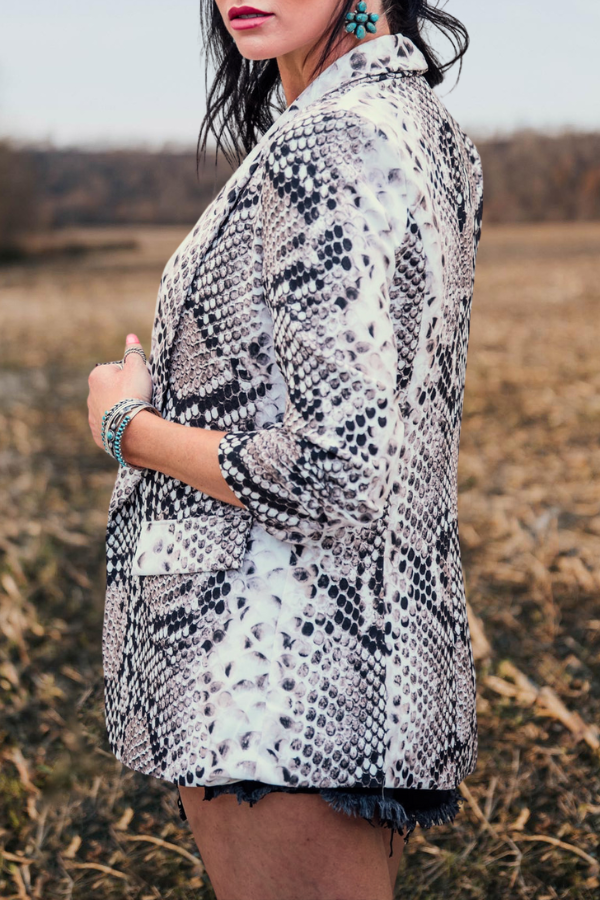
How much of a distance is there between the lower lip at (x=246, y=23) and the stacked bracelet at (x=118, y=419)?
1.64 feet

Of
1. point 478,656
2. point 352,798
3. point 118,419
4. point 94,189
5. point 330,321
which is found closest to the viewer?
point 330,321

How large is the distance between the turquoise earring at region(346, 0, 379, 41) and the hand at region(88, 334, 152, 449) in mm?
497

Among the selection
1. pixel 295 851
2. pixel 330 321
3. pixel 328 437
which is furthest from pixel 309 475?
pixel 295 851

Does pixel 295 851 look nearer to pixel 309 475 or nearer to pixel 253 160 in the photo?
pixel 309 475

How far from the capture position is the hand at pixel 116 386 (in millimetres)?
1245

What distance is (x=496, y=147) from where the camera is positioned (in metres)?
15.2

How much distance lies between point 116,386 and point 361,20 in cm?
58

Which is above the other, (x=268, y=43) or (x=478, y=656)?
(x=268, y=43)

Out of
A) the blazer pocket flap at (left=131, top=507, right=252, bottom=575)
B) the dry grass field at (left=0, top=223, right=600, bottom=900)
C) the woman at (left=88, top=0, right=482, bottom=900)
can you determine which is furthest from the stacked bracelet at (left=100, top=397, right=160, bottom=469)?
the dry grass field at (left=0, top=223, right=600, bottom=900)

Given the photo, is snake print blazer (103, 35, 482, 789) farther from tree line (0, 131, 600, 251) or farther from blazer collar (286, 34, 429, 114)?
tree line (0, 131, 600, 251)

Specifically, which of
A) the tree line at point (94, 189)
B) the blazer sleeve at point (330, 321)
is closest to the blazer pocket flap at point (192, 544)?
the blazer sleeve at point (330, 321)

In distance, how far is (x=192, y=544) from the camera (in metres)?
1.14

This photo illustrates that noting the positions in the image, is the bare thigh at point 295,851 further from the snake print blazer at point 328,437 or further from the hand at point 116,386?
the hand at point 116,386

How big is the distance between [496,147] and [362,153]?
50.2 ft
